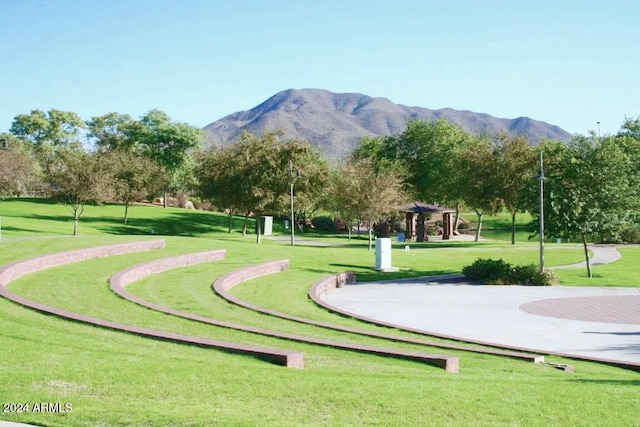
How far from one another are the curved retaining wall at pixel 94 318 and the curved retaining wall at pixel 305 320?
2.10 metres

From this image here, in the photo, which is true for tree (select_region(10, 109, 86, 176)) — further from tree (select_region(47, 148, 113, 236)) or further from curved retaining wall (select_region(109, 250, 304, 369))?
curved retaining wall (select_region(109, 250, 304, 369))

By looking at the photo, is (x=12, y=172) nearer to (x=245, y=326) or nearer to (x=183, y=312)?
(x=183, y=312)

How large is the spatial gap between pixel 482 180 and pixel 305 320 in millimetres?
43333

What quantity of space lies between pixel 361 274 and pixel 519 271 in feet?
21.9

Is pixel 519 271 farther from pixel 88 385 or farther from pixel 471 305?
pixel 88 385

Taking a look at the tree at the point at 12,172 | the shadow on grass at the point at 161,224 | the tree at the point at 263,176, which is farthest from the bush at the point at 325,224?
the tree at the point at 12,172

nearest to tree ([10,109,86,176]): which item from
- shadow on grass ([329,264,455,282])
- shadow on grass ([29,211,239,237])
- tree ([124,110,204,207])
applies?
tree ([124,110,204,207])

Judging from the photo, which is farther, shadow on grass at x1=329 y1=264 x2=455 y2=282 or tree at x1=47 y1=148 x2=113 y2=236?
tree at x1=47 y1=148 x2=113 y2=236

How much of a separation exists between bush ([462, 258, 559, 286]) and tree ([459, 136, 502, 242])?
27.3m

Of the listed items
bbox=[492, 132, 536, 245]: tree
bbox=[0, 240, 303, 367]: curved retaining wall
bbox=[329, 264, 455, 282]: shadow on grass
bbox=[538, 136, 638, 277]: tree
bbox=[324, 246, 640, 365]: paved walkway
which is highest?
bbox=[492, 132, 536, 245]: tree

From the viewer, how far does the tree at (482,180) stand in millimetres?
57281

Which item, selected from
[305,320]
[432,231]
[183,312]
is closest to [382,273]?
[305,320]

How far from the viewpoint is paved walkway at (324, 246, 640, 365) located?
16578 millimetres

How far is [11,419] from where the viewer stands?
7004mm
